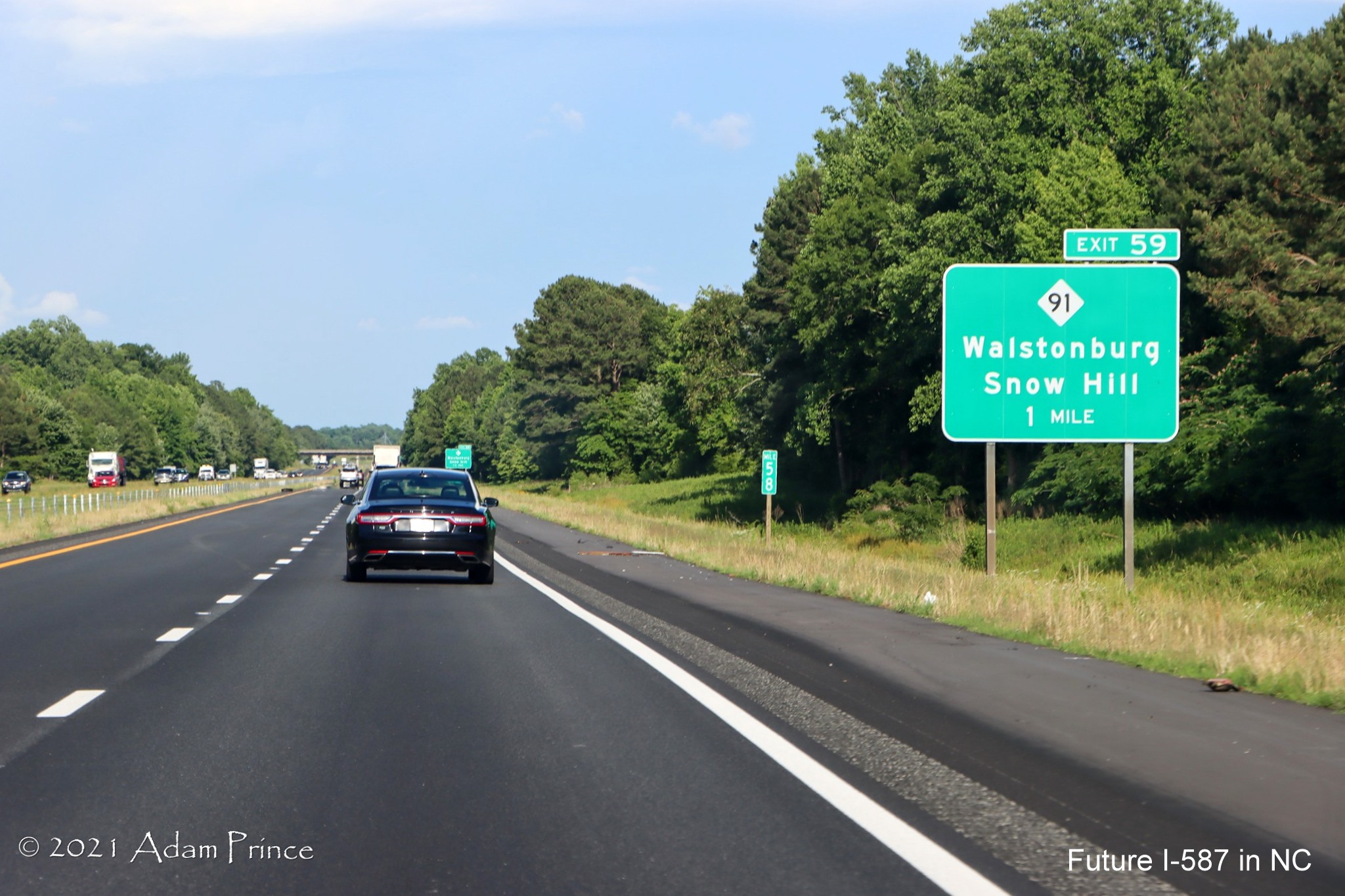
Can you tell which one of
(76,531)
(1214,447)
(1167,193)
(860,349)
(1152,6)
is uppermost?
(1152,6)

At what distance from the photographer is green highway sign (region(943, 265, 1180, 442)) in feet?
57.8

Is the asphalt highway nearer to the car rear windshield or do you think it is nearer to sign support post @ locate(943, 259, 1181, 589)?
sign support post @ locate(943, 259, 1181, 589)

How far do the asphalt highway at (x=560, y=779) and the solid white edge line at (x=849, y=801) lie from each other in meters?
0.02

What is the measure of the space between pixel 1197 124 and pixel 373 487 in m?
30.9

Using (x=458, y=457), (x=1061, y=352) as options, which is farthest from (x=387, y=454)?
(x=1061, y=352)

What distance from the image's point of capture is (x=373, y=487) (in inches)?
809

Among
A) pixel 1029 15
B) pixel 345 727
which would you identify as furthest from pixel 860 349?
pixel 345 727

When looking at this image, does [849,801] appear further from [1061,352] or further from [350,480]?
[350,480]

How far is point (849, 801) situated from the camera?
21.0 feet

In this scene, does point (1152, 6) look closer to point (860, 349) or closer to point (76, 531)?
point (860, 349)

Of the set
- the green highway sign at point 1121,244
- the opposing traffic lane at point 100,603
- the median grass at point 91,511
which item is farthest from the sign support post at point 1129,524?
the median grass at point 91,511

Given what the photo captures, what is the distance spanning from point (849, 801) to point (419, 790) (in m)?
1.92

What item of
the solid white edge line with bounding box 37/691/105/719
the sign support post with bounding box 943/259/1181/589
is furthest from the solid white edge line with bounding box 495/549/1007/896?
the sign support post with bounding box 943/259/1181/589

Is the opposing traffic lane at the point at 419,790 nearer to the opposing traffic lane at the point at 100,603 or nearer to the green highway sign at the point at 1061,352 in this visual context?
the opposing traffic lane at the point at 100,603
